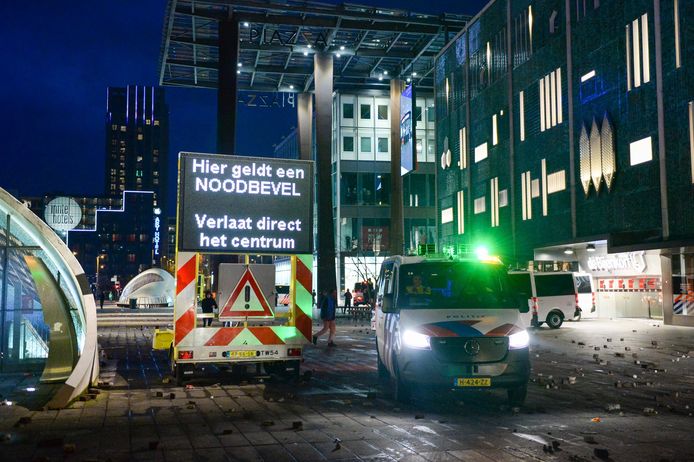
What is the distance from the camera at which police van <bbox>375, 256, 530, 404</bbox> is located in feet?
34.0

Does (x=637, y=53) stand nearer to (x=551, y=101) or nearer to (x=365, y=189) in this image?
(x=551, y=101)

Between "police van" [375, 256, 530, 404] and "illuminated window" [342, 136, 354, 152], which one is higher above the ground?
"illuminated window" [342, 136, 354, 152]

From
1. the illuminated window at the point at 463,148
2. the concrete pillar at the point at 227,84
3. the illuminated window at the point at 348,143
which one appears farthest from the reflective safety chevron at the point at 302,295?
the illuminated window at the point at 348,143

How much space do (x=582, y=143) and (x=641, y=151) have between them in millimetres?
4629

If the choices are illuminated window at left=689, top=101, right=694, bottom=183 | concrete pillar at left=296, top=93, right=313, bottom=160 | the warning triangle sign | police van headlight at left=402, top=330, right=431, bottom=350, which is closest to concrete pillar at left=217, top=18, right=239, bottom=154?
concrete pillar at left=296, top=93, right=313, bottom=160

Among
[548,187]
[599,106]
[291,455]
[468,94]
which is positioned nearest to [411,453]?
[291,455]

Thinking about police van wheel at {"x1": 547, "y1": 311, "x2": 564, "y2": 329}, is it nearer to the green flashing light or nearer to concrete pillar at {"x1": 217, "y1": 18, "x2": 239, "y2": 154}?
the green flashing light

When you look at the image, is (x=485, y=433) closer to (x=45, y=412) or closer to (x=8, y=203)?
(x=45, y=412)

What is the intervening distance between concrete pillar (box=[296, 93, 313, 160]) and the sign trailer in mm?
39583

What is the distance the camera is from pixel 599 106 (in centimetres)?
3334

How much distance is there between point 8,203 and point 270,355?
5.14 meters

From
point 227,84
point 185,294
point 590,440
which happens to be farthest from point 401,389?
point 227,84

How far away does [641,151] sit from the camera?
98.8 ft

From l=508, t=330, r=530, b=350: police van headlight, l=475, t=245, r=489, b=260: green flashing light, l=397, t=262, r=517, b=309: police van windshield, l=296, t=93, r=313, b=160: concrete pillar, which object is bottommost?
l=508, t=330, r=530, b=350: police van headlight
